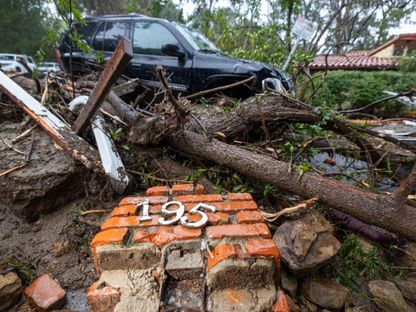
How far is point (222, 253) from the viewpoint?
1.02 meters

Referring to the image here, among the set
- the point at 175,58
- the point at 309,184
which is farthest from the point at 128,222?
the point at 175,58

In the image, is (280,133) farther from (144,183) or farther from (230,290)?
(230,290)

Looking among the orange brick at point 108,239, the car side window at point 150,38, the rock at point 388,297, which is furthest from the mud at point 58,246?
the car side window at point 150,38

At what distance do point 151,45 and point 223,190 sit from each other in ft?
11.9

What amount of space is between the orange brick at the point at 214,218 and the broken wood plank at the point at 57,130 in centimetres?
133

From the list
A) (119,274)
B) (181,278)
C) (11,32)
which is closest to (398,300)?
(181,278)

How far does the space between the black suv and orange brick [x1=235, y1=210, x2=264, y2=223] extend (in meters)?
2.67

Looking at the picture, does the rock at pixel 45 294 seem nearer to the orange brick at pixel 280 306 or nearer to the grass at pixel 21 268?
the grass at pixel 21 268

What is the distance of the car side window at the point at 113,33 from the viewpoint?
522cm

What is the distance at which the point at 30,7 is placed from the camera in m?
21.9

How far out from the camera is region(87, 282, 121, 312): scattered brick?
94cm

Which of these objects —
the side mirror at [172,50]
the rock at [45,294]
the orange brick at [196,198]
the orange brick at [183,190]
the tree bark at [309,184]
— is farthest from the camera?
the side mirror at [172,50]

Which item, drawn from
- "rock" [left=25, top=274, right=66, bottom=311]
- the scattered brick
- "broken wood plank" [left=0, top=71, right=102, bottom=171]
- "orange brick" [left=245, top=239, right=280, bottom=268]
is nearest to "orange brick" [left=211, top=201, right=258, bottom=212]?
"orange brick" [left=245, top=239, right=280, bottom=268]

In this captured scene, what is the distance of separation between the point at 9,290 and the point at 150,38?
440cm
